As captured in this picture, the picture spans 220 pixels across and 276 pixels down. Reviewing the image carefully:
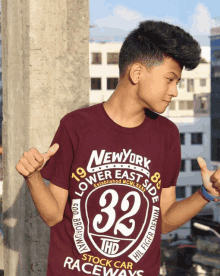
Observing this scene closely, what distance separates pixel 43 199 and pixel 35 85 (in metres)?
0.94

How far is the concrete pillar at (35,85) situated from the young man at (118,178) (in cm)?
67

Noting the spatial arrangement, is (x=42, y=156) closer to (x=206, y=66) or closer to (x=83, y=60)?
(x=83, y=60)

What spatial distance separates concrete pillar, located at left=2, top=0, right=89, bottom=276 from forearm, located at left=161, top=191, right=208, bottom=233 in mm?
895

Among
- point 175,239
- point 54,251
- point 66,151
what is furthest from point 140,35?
point 175,239

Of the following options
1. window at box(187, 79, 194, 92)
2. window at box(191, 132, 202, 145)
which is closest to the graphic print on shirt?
window at box(191, 132, 202, 145)

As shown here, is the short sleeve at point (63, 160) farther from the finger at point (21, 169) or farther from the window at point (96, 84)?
the window at point (96, 84)

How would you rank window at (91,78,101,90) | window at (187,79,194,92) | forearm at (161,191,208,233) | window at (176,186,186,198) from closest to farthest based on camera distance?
1. forearm at (161,191,208,233)
2. window at (176,186,186,198)
3. window at (187,79,194,92)
4. window at (91,78,101,90)

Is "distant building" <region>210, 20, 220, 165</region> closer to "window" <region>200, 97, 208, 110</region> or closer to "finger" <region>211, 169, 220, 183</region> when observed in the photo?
"window" <region>200, 97, 208, 110</region>

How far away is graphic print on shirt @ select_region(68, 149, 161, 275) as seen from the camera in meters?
2.27

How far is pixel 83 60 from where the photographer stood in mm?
3057

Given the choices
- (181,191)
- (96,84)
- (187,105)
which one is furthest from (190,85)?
(181,191)

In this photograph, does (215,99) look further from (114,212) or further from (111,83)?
(114,212)

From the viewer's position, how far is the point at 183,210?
8.10ft

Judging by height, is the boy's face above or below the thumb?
above
